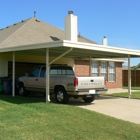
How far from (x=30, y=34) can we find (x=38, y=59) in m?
2.11

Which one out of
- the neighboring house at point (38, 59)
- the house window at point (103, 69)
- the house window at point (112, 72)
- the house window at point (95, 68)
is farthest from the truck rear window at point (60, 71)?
the house window at point (112, 72)

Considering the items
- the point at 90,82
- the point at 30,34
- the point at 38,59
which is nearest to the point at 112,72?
the point at 38,59

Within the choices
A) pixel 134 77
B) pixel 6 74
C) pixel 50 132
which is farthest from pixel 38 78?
pixel 134 77

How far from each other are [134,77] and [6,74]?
18.9 m

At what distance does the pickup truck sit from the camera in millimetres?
11383

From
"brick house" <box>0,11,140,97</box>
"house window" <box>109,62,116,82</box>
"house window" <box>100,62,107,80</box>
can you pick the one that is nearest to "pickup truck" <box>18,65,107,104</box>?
"brick house" <box>0,11,140,97</box>

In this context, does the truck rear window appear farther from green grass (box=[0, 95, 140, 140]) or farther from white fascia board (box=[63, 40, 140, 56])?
green grass (box=[0, 95, 140, 140])

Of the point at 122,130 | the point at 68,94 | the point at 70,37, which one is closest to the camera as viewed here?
the point at 122,130

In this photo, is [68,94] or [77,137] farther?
[68,94]

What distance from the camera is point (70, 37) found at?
15.1m

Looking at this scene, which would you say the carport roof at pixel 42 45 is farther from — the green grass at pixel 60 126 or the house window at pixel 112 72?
the house window at pixel 112 72

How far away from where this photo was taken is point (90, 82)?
11766 mm

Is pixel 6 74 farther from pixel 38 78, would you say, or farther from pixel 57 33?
pixel 57 33

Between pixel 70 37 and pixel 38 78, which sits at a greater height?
pixel 70 37
